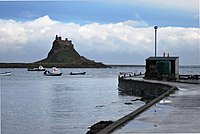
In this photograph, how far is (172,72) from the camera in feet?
171

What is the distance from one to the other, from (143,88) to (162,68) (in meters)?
6.66

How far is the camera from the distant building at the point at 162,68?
50.1 metres

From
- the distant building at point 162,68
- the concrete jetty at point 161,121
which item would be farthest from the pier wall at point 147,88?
the concrete jetty at point 161,121

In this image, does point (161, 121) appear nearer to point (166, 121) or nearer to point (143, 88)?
point (166, 121)

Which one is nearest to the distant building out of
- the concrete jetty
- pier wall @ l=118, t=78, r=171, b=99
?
pier wall @ l=118, t=78, r=171, b=99

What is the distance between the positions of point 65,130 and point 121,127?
1028cm

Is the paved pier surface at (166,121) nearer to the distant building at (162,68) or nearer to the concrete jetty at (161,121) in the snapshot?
the concrete jetty at (161,121)

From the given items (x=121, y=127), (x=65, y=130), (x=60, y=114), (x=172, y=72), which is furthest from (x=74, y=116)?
(x=172, y=72)

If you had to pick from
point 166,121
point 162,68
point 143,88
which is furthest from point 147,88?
point 166,121

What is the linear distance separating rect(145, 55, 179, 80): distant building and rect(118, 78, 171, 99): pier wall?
2899 mm

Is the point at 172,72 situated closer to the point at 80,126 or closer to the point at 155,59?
the point at 155,59

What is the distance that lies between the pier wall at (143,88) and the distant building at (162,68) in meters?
2.90

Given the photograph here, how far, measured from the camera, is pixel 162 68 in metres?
50.5

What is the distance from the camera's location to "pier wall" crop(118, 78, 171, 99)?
37078 mm
